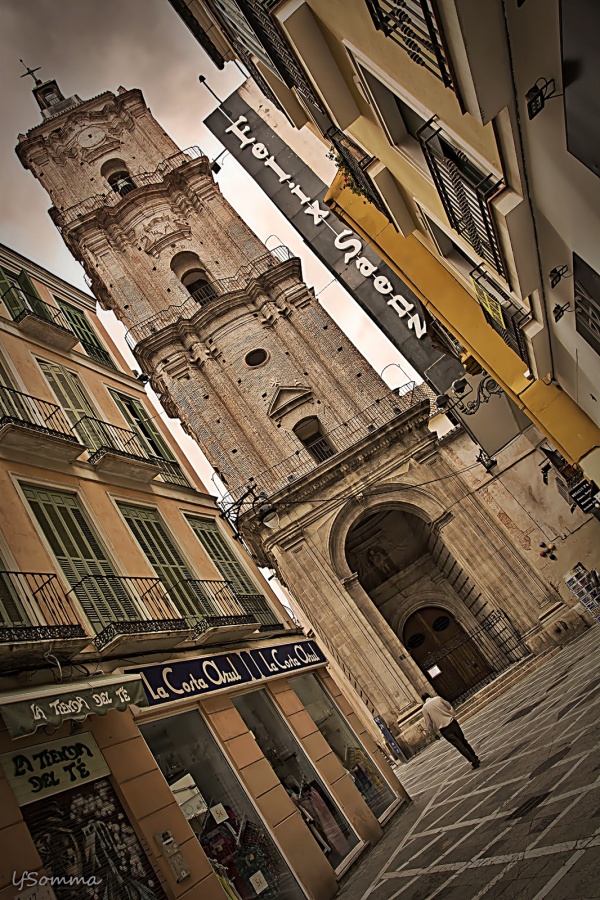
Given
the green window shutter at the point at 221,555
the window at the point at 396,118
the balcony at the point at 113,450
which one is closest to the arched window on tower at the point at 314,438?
the green window shutter at the point at 221,555

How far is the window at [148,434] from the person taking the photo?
14.3 m

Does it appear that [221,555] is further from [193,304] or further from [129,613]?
[193,304]

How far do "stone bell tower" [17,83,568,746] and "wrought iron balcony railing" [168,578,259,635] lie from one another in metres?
9.66

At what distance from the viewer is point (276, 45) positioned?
411 inches

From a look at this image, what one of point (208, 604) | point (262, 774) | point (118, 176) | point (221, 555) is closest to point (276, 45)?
point (208, 604)

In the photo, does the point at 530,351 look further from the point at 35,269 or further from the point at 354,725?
the point at 35,269

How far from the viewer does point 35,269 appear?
1533 cm

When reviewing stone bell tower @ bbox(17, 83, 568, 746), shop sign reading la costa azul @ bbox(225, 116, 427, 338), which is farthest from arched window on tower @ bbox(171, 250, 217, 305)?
shop sign reading la costa azul @ bbox(225, 116, 427, 338)

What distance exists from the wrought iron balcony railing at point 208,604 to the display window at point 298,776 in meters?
1.21

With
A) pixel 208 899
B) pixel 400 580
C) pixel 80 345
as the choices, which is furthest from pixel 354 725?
pixel 400 580

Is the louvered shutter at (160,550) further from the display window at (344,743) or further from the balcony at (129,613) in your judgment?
the display window at (344,743)

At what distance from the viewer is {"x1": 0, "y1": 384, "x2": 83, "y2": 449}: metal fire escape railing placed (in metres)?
10.3

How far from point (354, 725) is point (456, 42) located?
1142 cm

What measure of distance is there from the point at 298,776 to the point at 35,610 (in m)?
4.91
